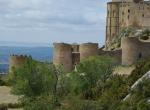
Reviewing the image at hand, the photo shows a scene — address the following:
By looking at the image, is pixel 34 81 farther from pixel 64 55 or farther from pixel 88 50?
pixel 88 50

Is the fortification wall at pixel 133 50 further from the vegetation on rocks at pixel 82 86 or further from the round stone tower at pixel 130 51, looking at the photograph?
the vegetation on rocks at pixel 82 86

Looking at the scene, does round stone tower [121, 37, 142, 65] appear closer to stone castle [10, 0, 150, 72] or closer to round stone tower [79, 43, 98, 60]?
stone castle [10, 0, 150, 72]

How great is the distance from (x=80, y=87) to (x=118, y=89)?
6.62m

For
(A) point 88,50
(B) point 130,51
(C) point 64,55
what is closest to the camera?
(B) point 130,51

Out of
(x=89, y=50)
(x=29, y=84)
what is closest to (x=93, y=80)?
(x=29, y=84)

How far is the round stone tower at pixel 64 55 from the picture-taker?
230 feet

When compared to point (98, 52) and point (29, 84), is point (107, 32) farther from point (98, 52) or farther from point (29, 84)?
point (29, 84)

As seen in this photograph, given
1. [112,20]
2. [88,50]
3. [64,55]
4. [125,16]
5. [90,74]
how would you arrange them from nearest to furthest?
[90,74] < [88,50] < [64,55] < [125,16] < [112,20]

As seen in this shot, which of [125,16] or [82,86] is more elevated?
[125,16]

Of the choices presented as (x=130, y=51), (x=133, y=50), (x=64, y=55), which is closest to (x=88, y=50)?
(x=64, y=55)

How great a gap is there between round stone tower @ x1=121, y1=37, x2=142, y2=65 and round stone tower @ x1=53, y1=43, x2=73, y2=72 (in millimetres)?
6277

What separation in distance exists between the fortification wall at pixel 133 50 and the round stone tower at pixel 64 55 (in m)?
6.28

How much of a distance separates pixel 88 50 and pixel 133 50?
17.5ft

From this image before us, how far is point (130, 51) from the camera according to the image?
67.2m
